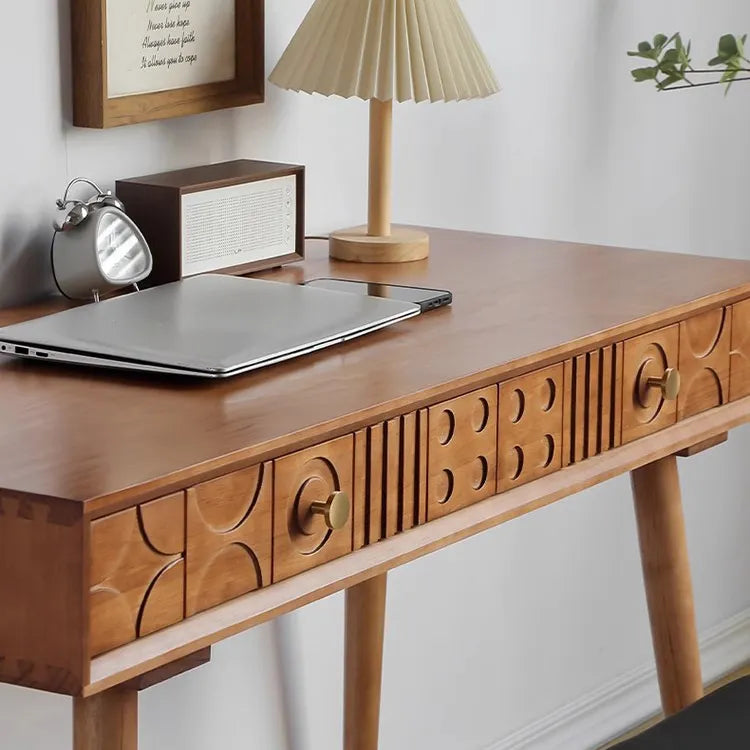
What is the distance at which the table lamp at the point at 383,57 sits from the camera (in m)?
1.51

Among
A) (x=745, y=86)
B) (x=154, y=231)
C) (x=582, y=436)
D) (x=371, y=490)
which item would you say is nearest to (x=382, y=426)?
(x=371, y=490)

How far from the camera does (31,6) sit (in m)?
1.38

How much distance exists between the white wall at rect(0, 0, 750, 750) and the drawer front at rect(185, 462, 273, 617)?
47 cm

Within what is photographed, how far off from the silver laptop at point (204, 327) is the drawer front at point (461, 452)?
109 mm

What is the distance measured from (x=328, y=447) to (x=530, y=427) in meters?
0.28

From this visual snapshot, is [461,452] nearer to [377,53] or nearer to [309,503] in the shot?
[309,503]

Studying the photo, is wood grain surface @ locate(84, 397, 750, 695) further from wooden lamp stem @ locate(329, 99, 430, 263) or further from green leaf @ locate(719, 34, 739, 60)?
green leaf @ locate(719, 34, 739, 60)

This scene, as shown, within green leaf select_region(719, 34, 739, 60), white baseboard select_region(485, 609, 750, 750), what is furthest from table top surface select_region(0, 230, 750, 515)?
white baseboard select_region(485, 609, 750, 750)

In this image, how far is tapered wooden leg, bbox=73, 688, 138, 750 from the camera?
1.12 m

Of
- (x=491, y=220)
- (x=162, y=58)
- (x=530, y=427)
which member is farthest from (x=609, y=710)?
(x=162, y=58)

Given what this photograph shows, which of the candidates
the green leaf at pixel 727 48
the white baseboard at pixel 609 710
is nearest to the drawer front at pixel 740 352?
the green leaf at pixel 727 48

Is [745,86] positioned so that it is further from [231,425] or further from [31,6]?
[231,425]

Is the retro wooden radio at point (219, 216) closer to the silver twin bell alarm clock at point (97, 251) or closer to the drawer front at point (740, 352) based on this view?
the silver twin bell alarm clock at point (97, 251)

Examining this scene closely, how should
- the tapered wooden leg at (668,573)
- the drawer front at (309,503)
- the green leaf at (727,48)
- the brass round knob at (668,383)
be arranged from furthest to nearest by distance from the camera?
the green leaf at (727,48), the tapered wooden leg at (668,573), the brass round knob at (668,383), the drawer front at (309,503)
